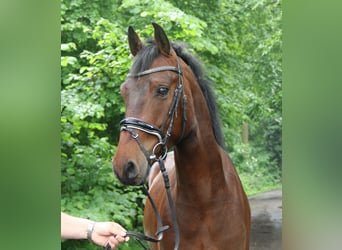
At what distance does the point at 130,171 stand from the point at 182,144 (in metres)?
0.43

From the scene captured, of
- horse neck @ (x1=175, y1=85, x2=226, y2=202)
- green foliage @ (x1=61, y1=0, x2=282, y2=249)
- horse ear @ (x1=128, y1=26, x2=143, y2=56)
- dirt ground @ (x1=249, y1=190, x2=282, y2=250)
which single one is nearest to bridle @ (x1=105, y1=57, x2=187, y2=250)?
horse neck @ (x1=175, y1=85, x2=226, y2=202)

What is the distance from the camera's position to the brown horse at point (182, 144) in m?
1.92

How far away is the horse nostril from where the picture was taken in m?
1.84

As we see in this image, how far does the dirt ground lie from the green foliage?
4.65 feet

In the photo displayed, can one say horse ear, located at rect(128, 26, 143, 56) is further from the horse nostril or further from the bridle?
the horse nostril

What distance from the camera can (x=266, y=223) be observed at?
695 cm

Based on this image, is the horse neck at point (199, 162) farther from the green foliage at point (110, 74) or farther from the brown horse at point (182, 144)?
the green foliage at point (110, 74)

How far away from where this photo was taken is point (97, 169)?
446 centimetres

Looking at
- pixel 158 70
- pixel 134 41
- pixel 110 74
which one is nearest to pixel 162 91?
pixel 158 70

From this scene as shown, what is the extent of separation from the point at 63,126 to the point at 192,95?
7.28 feet

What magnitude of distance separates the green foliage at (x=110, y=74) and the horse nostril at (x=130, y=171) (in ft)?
7.35

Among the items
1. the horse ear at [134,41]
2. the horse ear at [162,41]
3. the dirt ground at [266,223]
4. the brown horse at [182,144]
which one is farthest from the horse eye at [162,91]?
the dirt ground at [266,223]
